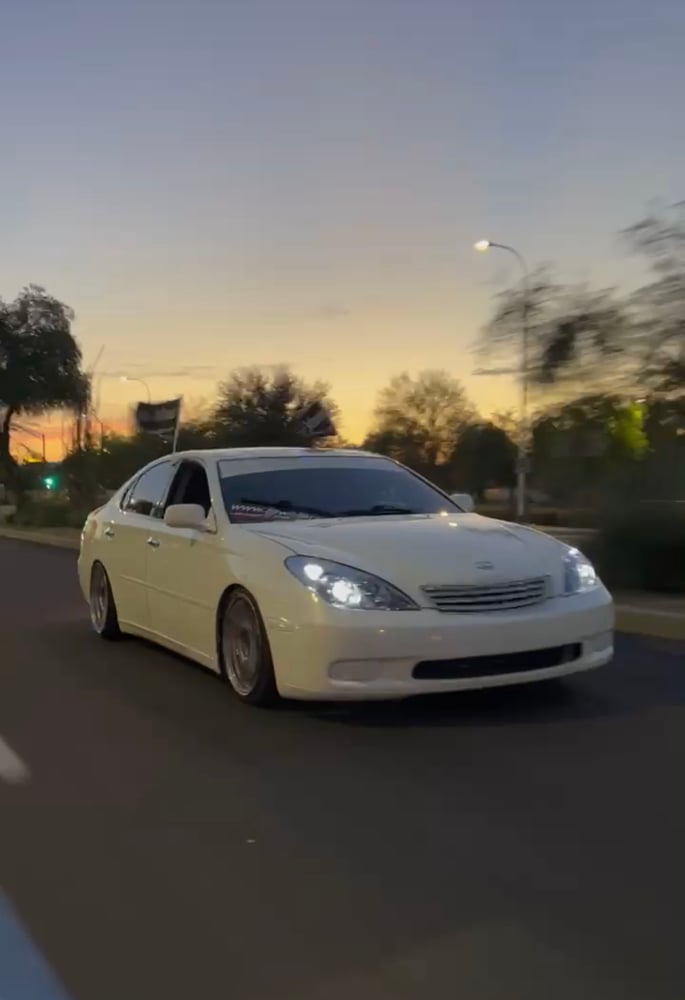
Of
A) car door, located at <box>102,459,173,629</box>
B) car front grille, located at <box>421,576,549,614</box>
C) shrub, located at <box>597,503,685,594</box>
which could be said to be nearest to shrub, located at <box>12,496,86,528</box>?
shrub, located at <box>597,503,685,594</box>

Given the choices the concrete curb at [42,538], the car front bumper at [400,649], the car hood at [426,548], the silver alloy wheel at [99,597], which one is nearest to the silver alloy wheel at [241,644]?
the car front bumper at [400,649]

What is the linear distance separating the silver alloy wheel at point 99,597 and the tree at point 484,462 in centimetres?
4309

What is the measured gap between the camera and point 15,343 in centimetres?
4209

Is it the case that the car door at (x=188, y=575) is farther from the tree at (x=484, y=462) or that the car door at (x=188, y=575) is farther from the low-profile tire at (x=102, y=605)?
the tree at (x=484, y=462)

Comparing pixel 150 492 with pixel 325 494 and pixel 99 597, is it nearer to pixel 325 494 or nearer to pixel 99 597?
pixel 99 597

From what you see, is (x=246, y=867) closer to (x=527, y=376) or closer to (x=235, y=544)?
(x=235, y=544)

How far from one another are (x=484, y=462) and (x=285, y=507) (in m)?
48.0

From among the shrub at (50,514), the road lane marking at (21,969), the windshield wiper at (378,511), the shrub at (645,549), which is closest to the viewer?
the road lane marking at (21,969)

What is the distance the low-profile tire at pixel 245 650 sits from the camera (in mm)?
6695

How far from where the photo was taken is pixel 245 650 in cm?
696

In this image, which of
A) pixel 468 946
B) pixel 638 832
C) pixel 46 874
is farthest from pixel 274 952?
pixel 638 832

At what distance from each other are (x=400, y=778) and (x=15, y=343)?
38944mm

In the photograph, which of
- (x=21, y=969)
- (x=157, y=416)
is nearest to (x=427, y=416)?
(x=157, y=416)

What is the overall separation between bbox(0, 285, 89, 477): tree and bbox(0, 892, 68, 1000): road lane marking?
39278mm
